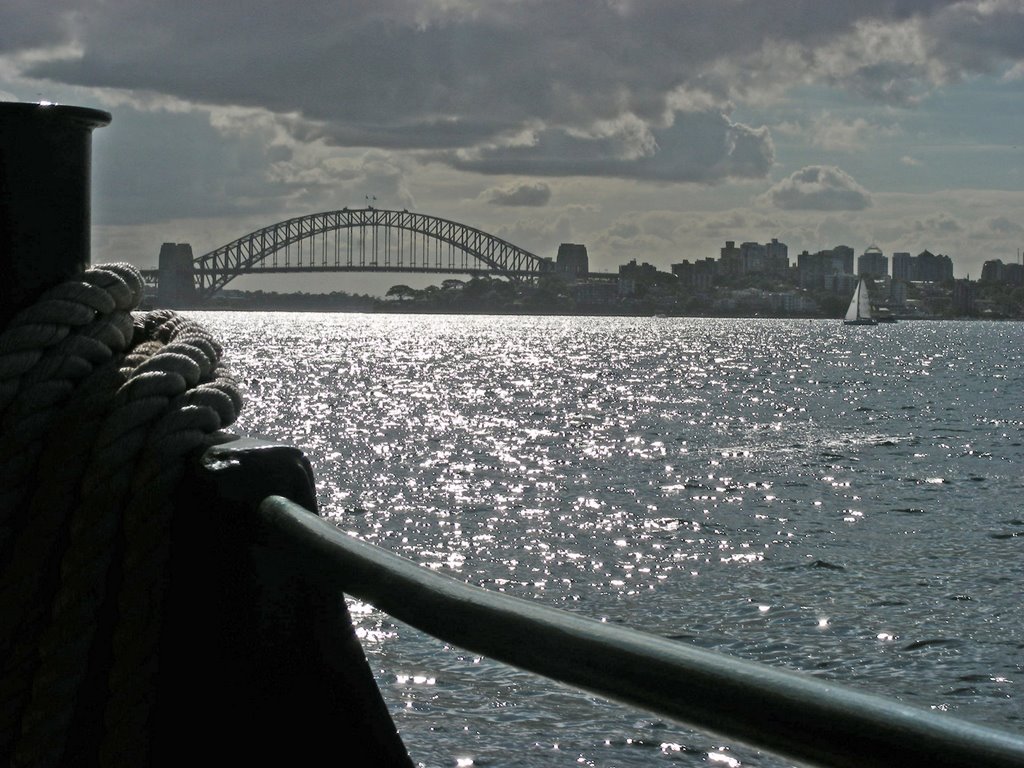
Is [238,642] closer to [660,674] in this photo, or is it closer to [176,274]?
[660,674]

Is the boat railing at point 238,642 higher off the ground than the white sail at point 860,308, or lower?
lower

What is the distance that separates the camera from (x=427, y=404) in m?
38.4

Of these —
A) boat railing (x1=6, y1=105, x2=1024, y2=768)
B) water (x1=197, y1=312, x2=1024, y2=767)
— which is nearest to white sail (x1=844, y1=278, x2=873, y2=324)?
water (x1=197, y1=312, x2=1024, y2=767)

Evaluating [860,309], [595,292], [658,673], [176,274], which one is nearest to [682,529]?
[658,673]

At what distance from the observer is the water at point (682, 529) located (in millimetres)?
9055

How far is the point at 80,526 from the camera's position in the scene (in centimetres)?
117

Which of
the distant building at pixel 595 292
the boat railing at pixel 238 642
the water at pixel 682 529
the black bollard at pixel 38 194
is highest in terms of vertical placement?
the distant building at pixel 595 292

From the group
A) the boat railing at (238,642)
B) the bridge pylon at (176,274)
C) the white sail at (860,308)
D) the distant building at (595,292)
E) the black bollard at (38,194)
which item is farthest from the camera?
the distant building at (595,292)

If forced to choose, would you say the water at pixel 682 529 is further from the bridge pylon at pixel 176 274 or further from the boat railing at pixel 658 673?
the bridge pylon at pixel 176 274

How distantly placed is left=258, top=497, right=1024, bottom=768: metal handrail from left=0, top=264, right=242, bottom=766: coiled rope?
0.15 m

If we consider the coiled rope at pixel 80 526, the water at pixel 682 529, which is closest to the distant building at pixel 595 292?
the water at pixel 682 529

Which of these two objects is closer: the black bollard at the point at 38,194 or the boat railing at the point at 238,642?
the boat railing at the point at 238,642

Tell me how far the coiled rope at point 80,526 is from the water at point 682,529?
60 centimetres

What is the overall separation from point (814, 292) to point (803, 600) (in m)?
167
